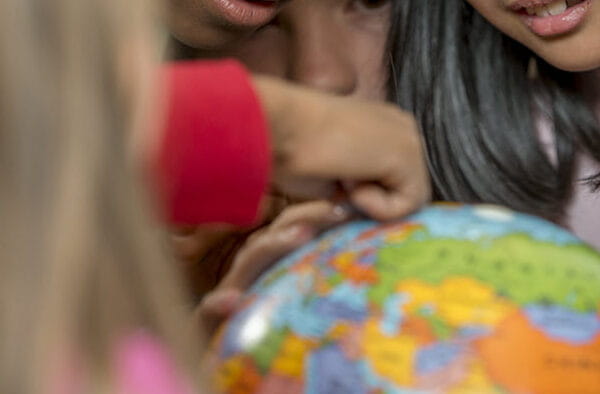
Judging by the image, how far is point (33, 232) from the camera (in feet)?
2.54

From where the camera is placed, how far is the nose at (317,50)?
176 cm

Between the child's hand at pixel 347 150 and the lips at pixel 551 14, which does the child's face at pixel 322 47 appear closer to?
the lips at pixel 551 14

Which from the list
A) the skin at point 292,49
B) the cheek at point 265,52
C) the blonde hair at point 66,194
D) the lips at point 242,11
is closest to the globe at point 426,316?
→ the blonde hair at point 66,194

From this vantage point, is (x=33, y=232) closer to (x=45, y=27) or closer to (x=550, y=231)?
(x=45, y=27)

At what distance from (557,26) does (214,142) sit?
2.54 ft

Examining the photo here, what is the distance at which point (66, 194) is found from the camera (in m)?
0.77

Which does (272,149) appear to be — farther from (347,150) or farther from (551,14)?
(551,14)

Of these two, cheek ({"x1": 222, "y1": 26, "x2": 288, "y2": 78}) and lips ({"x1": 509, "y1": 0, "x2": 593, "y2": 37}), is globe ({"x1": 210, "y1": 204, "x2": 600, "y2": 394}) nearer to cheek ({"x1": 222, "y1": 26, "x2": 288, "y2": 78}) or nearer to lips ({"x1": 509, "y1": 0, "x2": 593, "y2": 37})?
lips ({"x1": 509, "y1": 0, "x2": 593, "y2": 37})

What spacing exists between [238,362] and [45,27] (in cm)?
44

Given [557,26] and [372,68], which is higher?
[557,26]

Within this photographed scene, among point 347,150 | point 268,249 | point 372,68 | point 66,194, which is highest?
point 66,194

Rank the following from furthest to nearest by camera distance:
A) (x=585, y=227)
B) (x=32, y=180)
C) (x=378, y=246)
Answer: (x=585, y=227), (x=378, y=246), (x=32, y=180)

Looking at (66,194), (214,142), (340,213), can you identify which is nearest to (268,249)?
(340,213)

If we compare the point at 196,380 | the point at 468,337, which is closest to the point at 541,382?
the point at 468,337
